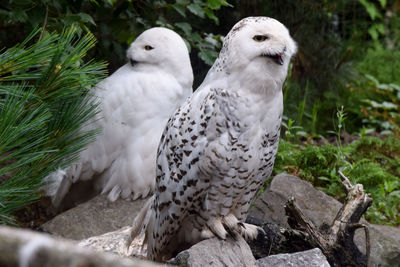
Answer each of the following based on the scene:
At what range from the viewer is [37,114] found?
8.50ft

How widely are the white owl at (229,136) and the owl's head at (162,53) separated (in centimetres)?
106

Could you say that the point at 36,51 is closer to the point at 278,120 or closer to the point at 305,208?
the point at 278,120

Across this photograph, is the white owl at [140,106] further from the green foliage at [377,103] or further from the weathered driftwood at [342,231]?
the green foliage at [377,103]

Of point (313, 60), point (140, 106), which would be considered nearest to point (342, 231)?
point (140, 106)

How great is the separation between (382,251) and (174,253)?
1.14 meters

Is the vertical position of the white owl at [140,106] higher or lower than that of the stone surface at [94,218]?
higher

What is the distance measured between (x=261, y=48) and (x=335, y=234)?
108 cm

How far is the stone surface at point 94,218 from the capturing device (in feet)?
11.8

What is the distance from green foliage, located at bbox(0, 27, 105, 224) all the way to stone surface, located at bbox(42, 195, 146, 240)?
748mm

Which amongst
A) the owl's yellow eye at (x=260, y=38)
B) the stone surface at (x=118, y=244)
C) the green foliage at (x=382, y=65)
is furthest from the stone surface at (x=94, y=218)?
the green foliage at (x=382, y=65)

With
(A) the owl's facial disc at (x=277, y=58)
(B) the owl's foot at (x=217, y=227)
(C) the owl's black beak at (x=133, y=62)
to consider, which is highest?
(A) the owl's facial disc at (x=277, y=58)

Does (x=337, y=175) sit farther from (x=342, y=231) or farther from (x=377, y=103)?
(x=377, y=103)

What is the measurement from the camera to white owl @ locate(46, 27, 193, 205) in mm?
3547

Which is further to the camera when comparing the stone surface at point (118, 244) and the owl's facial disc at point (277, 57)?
the stone surface at point (118, 244)
